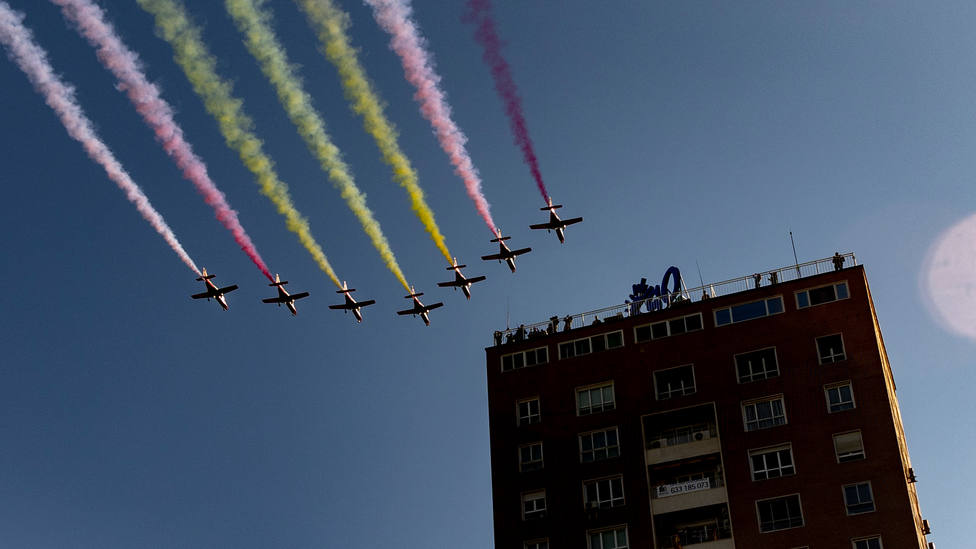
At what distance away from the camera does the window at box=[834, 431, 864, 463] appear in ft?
271

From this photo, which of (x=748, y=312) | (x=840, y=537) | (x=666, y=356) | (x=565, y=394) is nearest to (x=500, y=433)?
(x=565, y=394)

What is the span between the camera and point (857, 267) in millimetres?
89688

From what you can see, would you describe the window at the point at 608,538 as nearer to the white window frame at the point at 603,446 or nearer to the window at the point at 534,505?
the window at the point at 534,505

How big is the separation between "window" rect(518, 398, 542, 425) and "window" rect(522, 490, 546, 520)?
616cm

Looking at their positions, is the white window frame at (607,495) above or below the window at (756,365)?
below

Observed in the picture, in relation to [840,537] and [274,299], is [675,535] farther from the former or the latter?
[274,299]

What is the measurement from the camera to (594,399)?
307 feet

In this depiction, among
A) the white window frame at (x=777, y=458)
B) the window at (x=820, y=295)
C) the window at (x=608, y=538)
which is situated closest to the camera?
the white window frame at (x=777, y=458)

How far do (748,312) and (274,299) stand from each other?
132 ft

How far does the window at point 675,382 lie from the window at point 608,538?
36.0 ft

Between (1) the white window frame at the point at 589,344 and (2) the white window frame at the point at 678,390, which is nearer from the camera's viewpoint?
(2) the white window frame at the point at 678,390

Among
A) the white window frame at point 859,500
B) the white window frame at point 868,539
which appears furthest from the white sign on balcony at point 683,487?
the white window frame at point 868,539

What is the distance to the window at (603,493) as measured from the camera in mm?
88438

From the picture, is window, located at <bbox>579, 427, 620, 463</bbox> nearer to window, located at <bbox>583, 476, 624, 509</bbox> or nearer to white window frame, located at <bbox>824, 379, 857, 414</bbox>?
window, located at <bbox>583, 476, 624, 509</bbox>
